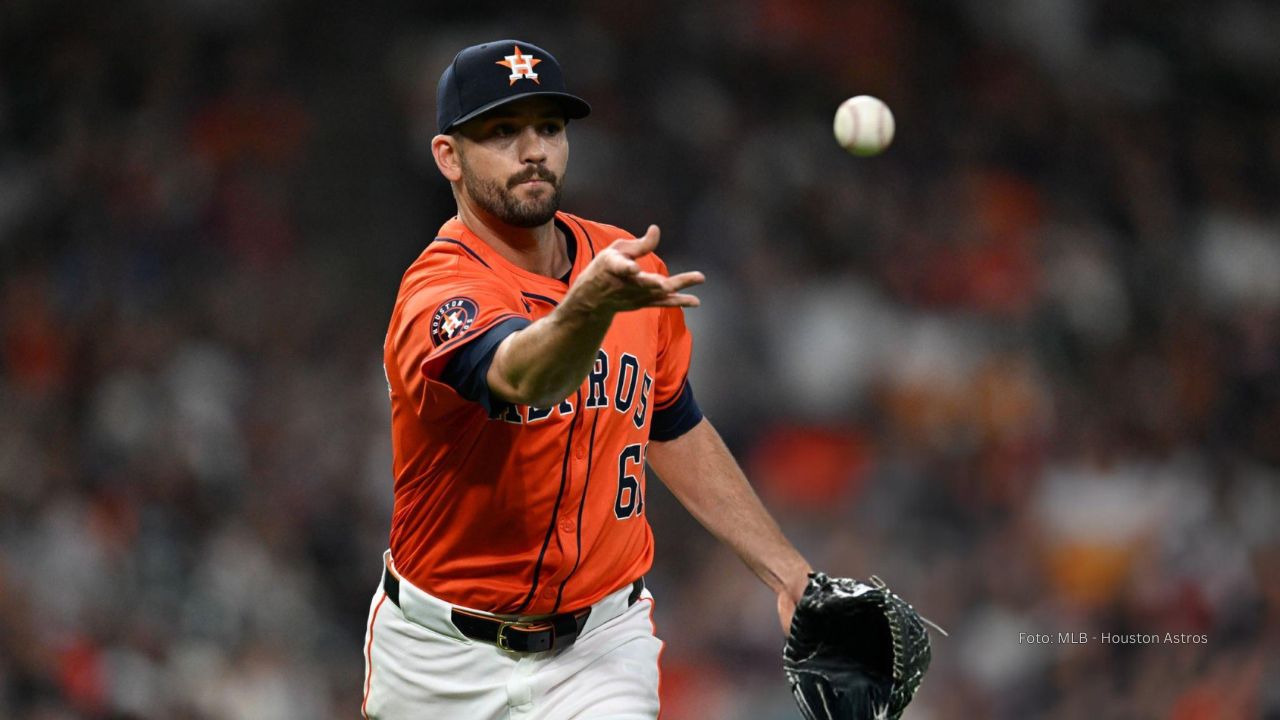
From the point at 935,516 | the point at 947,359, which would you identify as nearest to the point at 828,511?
the point at 935,516

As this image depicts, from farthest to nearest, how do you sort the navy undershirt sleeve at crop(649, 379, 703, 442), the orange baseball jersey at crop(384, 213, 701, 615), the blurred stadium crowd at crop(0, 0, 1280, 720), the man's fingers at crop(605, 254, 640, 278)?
the blurred stadium crowd at crop(0, 0, 1280, 720) → the navy undershirt sleeve at crop(649, 379, 703, 442) → the orange baseball jersey at crop(384, 213, 701, 615) → the man's fingers at crop(605, 254, 640, 278)

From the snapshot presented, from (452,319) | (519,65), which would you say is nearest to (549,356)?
(452,319)

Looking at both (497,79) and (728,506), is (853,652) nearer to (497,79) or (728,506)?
(728,506)

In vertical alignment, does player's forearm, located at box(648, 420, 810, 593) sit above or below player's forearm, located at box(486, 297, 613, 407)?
below

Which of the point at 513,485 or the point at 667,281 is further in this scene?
the point at 513,485

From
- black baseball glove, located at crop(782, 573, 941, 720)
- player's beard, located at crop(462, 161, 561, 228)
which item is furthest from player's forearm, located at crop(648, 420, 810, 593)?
player's beard, located at crop(462, 161, 561, 228)

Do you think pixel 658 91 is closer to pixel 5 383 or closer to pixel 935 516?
pixel 935 516

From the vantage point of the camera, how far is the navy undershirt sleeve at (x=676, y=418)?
3.86 metres

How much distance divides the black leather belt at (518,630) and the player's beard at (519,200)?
0.90 metres

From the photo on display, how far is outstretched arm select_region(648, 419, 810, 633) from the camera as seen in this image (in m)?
3.68

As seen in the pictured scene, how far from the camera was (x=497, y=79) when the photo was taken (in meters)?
3.31

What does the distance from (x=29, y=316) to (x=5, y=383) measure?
45 cm

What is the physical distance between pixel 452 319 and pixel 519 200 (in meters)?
0.47

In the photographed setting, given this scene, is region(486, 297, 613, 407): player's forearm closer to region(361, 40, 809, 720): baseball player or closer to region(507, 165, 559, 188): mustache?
region(361, 40, 809, 720): baseball player
